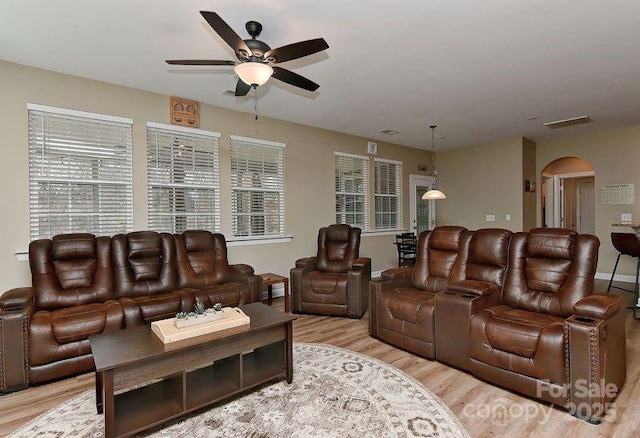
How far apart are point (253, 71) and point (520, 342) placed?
2640mm

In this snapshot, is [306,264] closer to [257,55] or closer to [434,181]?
[257,55]

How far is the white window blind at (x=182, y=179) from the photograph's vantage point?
417cm

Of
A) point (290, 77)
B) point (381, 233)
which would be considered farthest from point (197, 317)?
point (381, 233)

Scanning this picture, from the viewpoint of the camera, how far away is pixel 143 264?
3.58 metres

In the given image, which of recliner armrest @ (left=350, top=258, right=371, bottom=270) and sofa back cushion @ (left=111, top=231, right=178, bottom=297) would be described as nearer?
sofa back cushion @ (left=111, top=231, right=178, bottom=297)

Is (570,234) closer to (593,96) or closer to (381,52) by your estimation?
(381,52)

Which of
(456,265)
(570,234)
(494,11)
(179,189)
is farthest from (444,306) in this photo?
(179,189)

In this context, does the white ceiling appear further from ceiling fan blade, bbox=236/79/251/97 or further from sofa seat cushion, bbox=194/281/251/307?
sofa seat cushion, bbox=194/281/251/307

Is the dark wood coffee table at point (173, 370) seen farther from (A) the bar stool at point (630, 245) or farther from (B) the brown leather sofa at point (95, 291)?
(A) the bar stool at point (630, 245)

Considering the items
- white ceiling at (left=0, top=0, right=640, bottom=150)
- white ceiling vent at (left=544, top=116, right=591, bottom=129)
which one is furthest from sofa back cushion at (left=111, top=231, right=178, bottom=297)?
white ceiling vent at (left=544, top=116, right=591, bottom=129)

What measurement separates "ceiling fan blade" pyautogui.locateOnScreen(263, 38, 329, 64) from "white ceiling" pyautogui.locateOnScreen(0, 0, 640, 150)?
1.28 feet

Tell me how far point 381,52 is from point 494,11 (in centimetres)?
97

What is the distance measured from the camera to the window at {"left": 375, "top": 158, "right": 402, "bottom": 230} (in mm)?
6848

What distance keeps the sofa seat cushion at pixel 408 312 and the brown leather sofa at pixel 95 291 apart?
1.46 metres
